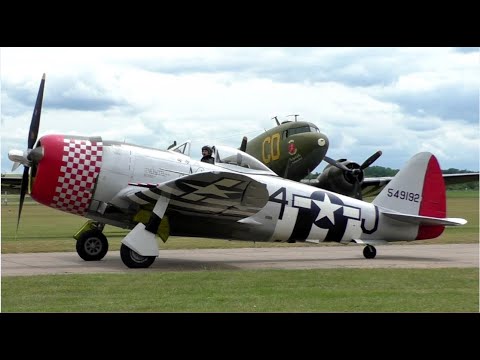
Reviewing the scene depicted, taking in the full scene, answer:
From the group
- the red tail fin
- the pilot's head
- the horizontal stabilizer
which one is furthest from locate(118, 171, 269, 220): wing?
the red tail fin

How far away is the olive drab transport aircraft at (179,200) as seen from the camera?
12.2 m

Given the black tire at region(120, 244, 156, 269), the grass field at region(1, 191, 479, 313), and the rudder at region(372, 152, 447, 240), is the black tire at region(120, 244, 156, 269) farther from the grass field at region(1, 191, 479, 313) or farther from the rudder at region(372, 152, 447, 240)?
the rudder at region(372, 152, 447, 240)

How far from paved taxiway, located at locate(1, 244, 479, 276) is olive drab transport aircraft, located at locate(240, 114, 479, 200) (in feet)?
17.9

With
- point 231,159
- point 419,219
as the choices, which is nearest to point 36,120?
point 231,159

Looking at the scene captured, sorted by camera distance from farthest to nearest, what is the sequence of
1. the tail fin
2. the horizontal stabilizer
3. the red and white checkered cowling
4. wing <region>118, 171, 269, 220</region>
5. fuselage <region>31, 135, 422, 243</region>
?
the tail fin < the horizontal stabilizer < fuselage <region>31, 135, 422, 243</region> < the red and white checkered cowling < wing <region>118, 171, 269, 220</region>

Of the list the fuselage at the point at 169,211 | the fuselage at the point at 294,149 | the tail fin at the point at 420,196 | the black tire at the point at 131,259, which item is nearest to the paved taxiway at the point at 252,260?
the black tire at the point at 131,259

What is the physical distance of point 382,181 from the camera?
29.6 metres

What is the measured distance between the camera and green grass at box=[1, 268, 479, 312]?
7.91 metres

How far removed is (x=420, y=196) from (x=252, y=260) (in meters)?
4.19

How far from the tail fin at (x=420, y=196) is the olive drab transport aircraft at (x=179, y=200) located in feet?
0.24

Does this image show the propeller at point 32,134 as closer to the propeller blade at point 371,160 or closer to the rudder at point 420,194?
the rudder at point 420,194

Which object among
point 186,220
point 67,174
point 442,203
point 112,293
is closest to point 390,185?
point 442,203

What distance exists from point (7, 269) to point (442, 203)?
31.6 ft

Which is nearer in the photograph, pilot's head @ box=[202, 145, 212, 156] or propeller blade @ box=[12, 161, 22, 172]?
propeller blade @ box=[12, 161, 22, 172]
